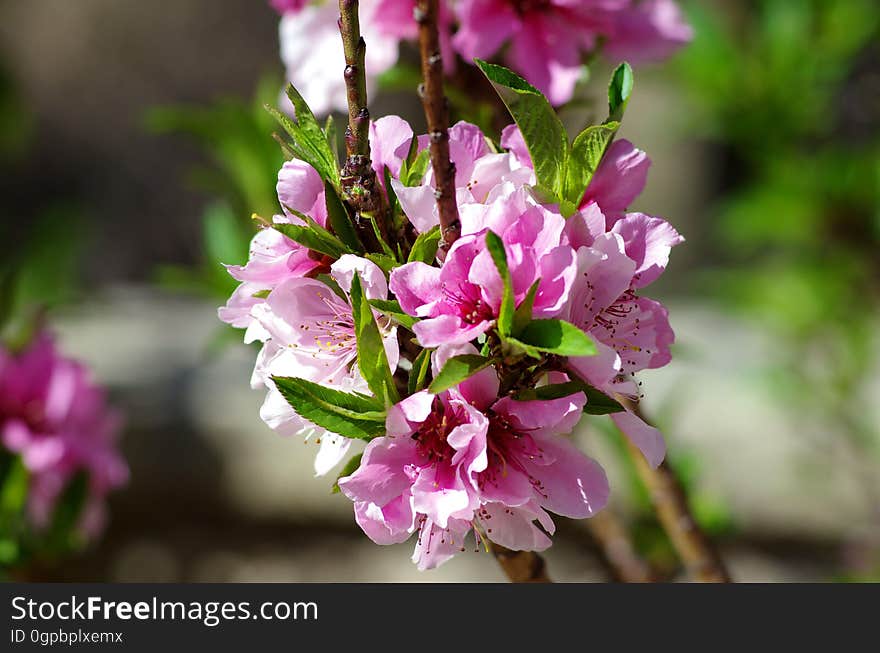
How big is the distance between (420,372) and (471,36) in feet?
1.10

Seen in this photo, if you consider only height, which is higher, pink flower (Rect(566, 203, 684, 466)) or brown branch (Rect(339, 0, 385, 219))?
brown branch (Rect(339, 0, 385, 219))

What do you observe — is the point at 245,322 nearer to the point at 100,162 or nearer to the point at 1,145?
the point at 1,145

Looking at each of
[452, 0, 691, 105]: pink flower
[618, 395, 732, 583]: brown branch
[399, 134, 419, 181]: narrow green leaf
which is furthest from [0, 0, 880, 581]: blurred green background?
[399, 134, 419, 181]: narrow green leaf

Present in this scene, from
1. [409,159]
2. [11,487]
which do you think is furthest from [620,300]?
[11,487]

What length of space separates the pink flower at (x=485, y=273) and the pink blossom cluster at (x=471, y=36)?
29 centimetres

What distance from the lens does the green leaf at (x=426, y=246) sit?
0.45m

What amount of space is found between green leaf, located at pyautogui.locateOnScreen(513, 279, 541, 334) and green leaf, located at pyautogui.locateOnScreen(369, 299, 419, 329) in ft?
0.17

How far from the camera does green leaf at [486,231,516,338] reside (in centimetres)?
41

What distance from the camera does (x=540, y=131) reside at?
1.52 ft

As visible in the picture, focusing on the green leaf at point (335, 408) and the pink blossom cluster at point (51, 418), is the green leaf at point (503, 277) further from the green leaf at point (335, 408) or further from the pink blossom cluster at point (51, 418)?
the pink blossom cluster at point (51, 418)

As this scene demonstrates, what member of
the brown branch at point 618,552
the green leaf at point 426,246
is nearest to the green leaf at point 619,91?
the green leaf at point 426,246

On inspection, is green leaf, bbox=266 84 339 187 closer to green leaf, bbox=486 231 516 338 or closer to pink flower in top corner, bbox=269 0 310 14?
green leaf, bbox=486 231 516 338

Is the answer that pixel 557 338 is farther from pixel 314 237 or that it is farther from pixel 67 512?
pixel 67 512

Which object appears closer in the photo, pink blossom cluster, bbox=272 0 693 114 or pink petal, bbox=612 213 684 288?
pink petal, bbox=612 213 684 288
